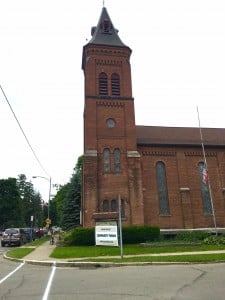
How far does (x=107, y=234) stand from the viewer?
18.0 meters

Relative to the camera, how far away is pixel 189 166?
34.0 meters

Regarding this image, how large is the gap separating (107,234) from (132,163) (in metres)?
13.7

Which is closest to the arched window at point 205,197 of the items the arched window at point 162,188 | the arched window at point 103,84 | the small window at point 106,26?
the arched window at point 162,188

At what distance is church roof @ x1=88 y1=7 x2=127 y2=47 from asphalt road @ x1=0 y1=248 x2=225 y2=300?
27779 mm

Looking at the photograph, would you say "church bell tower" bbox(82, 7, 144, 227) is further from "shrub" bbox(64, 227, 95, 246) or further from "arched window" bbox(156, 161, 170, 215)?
"arched window" bbox(156, 161, 170, 215)

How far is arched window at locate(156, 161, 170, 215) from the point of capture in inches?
1264

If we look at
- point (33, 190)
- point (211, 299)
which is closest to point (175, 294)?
point (211, 299)

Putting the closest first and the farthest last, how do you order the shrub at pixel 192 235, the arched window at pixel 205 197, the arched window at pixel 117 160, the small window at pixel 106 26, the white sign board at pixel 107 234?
1. the white sign board at pixel 107 234
2. the shrub at pixel 192 235
3. the arched window at pixel 117 160
4. the arched window at pixel 205 197
5. the small window at pixel 106 26

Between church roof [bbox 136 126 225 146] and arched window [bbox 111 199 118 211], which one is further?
church roof [bbox 136 126 225 146]

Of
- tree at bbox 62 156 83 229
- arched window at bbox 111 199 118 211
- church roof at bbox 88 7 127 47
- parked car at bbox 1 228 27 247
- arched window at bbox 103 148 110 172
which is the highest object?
church roof at bbox 88 7 127 47

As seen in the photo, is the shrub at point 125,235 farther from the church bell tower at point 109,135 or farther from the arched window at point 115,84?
the arched window at point 115,84

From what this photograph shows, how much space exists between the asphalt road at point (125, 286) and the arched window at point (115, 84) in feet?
78.1

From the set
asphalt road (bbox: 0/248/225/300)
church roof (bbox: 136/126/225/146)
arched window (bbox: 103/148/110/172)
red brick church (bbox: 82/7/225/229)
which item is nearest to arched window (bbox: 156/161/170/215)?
red brick church (bbox: 82/7/225/229)

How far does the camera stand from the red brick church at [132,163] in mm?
30000
